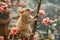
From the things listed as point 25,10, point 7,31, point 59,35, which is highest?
point 25,10

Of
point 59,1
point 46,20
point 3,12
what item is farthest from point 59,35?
point 3,12

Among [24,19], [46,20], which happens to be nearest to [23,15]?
[24,19]

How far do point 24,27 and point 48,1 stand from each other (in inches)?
27.9

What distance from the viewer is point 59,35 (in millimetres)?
1419

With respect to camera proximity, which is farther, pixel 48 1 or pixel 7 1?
pixel 48 1

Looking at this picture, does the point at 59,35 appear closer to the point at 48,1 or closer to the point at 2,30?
the point at 48,1

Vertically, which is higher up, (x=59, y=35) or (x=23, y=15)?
(x=23, y=15)

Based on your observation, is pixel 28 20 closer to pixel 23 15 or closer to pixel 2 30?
pixel 23 15

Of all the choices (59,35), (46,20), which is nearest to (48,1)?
(59,35)

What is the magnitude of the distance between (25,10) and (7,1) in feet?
0.35

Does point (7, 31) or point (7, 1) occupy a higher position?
point (7, 1)

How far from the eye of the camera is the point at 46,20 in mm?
828

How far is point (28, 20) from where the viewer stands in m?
0.78

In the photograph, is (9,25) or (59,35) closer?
(9,25)
